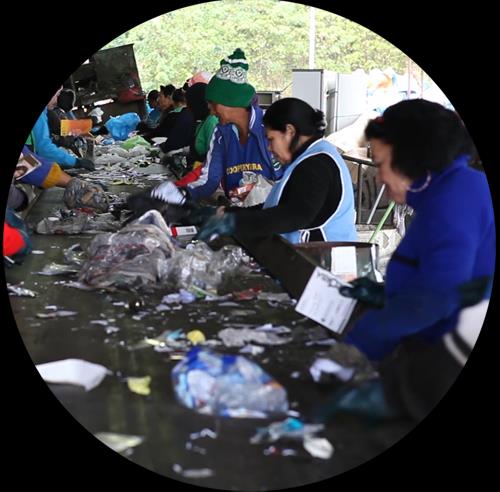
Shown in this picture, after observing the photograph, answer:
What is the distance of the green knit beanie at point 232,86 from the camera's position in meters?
4.28

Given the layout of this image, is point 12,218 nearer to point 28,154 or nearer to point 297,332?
point 28,154

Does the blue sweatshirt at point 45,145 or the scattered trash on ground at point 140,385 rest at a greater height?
the blue sweatshirt at point 45,145

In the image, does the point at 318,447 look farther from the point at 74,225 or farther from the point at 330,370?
the point at 74,225

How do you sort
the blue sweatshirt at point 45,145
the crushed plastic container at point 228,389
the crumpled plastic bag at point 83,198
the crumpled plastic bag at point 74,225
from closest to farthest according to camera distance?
the crushed plastic container at point 228,389, the crumpled plastic bag at point 74,225, the crumpled plastic bag at point 83,198, the blue sweatshirt at point 45,145

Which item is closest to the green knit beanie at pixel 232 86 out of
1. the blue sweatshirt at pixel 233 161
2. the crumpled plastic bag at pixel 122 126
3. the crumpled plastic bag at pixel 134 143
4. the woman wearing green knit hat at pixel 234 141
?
the woman wearing green knit hat at pixel 234 141

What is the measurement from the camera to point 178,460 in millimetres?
1847

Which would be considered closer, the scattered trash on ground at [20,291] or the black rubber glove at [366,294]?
the black rubber glove at [366,294]

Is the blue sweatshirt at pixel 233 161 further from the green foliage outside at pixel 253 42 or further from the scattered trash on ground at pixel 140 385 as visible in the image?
the green foliage outside at pixel 253 42

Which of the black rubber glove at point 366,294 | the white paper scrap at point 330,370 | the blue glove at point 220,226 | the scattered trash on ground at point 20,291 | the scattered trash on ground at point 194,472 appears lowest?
the scattered trash on ground at point 194,472

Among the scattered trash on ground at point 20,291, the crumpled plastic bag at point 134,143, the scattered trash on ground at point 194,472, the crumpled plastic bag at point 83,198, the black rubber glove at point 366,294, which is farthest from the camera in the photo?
the crumpled plastic bag at point 134,143

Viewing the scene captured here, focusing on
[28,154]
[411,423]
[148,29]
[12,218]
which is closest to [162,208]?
[12,218]

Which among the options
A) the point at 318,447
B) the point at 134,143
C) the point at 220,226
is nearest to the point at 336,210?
the point at 220,226

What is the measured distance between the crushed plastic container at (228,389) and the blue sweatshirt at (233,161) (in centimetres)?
239

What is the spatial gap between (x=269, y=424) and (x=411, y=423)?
441mm
